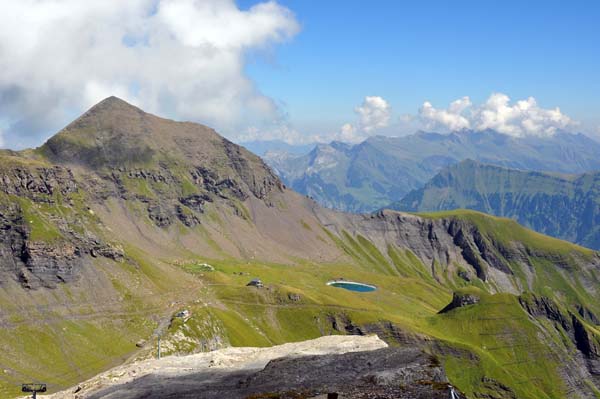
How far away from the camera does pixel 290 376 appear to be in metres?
80.1

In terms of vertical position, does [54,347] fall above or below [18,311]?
below

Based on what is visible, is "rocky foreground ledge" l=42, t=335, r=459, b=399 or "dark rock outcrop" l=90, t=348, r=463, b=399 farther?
"rocky foreground ledge" l=42, t=335, r=459, b=399

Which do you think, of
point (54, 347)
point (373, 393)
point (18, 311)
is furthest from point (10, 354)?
point (373, 393)

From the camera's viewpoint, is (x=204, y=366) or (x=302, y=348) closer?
(x=204, y=366)

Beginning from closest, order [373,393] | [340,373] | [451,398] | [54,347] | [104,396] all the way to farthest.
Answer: [451,398] < [373,393] < [340,373] < [104,396] < [54,347]

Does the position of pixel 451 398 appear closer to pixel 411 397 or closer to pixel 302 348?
pixel 411 397

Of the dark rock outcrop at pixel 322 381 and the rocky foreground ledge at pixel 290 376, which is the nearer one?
the dark rock outcrop at pixel 322 381

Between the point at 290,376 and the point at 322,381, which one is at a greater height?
the point at 322,381

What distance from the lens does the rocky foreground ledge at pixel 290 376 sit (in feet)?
205

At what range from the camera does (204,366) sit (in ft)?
375

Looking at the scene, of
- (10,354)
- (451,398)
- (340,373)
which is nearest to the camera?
(451,398)

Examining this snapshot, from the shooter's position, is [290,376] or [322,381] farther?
[290,376]

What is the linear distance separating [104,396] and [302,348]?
51198mm

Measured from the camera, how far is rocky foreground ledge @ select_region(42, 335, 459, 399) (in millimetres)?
62344
